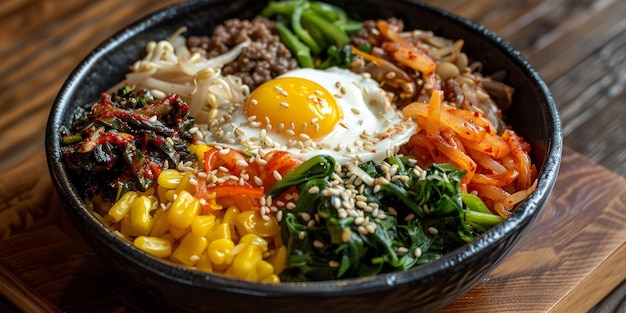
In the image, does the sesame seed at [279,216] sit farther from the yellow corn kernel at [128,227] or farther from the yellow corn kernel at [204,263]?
the yellow corn kernel at [128,227]

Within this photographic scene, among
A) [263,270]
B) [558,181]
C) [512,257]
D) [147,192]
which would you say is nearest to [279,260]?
Answer: [263,270]

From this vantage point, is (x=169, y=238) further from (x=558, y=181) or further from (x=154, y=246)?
(x=558, y=181)

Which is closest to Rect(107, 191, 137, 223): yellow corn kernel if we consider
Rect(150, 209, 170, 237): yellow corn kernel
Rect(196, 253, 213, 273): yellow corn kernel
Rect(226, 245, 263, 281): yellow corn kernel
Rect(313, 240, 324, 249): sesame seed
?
Rect(150, 209, 170, 237): yellow corn kernel

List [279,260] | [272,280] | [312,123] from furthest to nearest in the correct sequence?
[312,123], [279,260], [272,280]

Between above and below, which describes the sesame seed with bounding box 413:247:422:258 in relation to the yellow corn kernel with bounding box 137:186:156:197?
below

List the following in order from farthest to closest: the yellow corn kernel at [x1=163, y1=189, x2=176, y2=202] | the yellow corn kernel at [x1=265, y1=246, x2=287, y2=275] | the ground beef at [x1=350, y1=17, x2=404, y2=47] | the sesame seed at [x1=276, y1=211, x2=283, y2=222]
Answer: the ground beef at [x1=350, y1=17, x2=404, y2=47]
the yellow corn kernel at [x1=163, y1=189, x2=176, y2=202]
the sesame seed at [x1=276, y1=211, x2=283, y2=222]
the yellow corn kernel at [x1=265, y1=246, x2=287, y2=275]

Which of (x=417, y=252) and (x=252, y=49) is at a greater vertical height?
(x=252, y=49)

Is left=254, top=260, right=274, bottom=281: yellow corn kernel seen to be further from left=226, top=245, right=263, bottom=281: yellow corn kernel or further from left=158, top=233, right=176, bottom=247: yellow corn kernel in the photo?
left=158, top=233, right=176, bottom=247: yellow corn kernel
